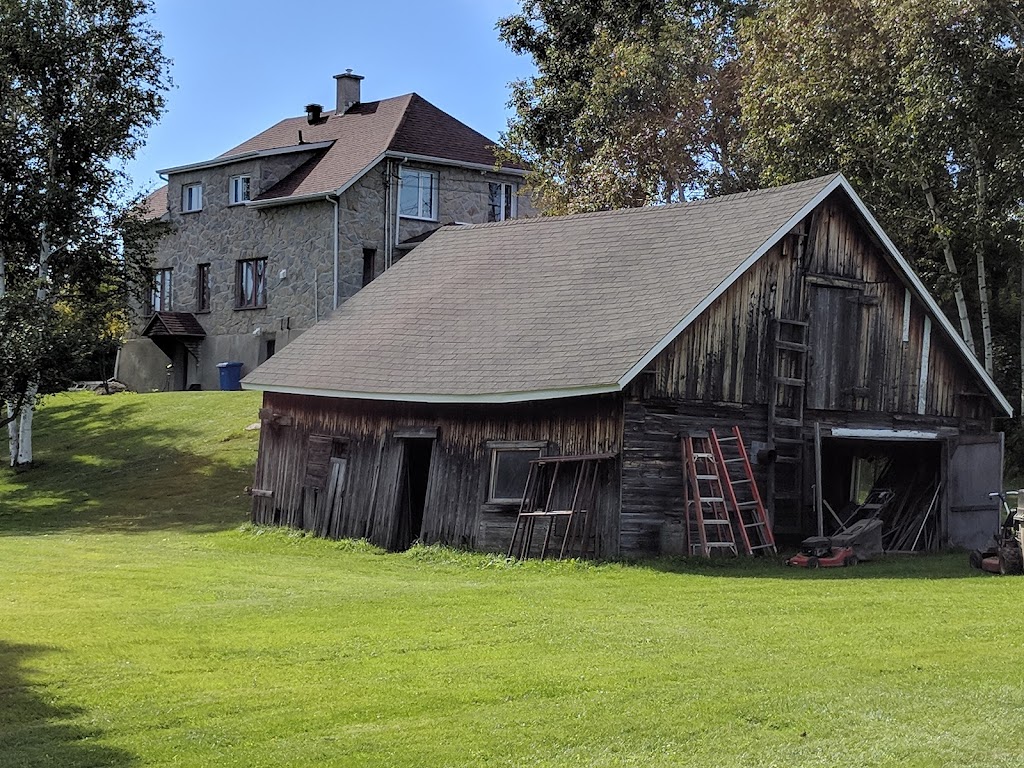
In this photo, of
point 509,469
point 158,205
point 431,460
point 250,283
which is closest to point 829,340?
point 509,469

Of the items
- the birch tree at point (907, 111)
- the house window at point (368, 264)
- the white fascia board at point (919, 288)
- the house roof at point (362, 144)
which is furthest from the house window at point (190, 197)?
the white fascia board at point (919, 288)

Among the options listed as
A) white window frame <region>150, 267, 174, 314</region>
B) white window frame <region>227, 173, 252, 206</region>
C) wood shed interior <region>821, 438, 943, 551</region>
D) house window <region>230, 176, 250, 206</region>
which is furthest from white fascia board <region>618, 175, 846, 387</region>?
white window frame <region>150, 267, 174, 314</region>

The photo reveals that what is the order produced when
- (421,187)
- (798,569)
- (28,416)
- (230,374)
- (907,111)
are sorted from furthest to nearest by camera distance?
(230,374)
(421,187)
(28,416)
(907,111)
(798,569)

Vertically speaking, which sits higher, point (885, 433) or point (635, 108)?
point (635, 108)

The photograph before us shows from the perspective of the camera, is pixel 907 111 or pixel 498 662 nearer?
pixel 498 662

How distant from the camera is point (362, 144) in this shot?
1906 inches

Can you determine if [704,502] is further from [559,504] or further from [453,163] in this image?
[453,163]

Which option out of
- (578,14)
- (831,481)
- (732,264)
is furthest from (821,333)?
(578,14)

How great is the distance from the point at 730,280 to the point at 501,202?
2795 centimetres

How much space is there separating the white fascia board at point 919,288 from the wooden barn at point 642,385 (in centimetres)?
5

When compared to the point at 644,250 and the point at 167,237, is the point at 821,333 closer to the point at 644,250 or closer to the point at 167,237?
the point at 644,250

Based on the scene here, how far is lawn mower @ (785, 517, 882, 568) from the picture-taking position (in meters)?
22.6

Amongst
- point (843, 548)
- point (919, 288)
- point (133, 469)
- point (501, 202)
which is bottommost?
point (133, 469)

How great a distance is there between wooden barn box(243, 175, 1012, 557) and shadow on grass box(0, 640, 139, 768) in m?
11.6
